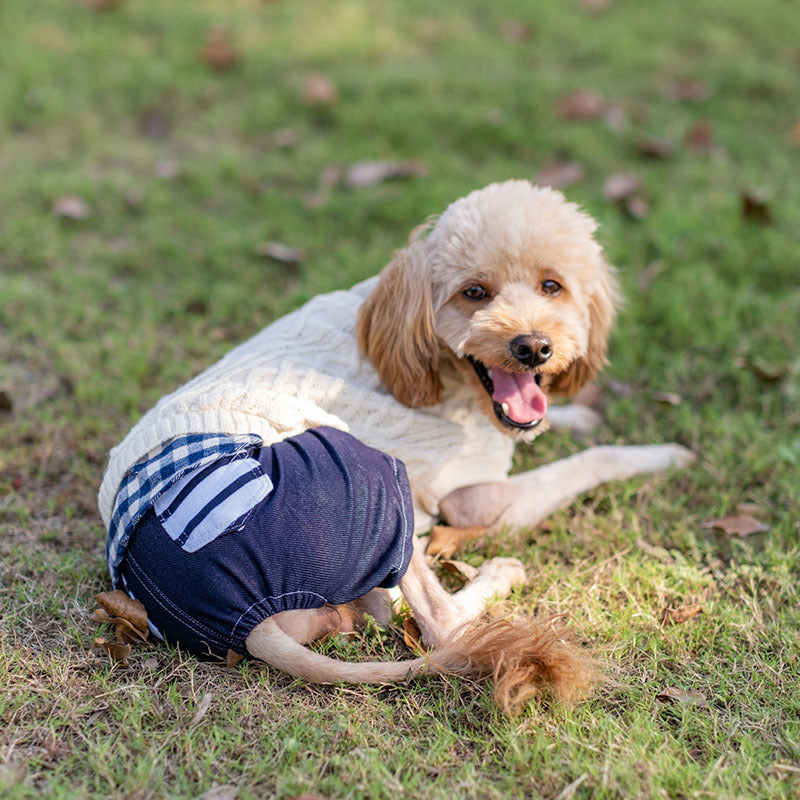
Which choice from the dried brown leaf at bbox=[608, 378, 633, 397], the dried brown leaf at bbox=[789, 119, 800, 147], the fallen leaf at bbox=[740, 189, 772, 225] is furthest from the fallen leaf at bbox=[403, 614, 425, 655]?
the dried brown leaf at bbox=[789, 119, 800, 147]

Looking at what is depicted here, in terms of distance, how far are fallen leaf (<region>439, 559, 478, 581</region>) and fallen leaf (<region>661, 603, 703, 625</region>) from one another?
2.20ft

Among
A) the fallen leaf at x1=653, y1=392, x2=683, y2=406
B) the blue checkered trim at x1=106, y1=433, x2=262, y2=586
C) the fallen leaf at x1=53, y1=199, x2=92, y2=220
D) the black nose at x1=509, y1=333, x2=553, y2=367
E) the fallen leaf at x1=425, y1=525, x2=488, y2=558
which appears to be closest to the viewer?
the blue checkered trim at x1=106, y1=433, x2=262, y2=586

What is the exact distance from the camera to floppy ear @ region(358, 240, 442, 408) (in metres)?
2.92

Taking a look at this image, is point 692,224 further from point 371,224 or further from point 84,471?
point 84,471

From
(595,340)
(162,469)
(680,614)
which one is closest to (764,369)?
(595,340)

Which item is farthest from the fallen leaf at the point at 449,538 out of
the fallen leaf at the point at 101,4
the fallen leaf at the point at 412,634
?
the fallen leaf at the point at 101,4

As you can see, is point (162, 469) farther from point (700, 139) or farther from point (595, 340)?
point (700, 139)

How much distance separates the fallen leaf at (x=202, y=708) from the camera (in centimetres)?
237

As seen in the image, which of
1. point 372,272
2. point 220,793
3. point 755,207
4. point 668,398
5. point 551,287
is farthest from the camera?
point 755,207

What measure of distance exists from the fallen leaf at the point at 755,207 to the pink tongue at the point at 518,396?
256cm

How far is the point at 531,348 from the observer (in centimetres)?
280

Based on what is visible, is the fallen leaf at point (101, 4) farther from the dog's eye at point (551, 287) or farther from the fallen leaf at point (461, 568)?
the fallen leaf at point (461, 568)

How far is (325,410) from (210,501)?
588 millimetres

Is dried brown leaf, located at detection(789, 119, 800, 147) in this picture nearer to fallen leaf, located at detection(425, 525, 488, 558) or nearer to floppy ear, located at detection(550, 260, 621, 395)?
floppy ear, located at detection(550, 260, 621, 395)
